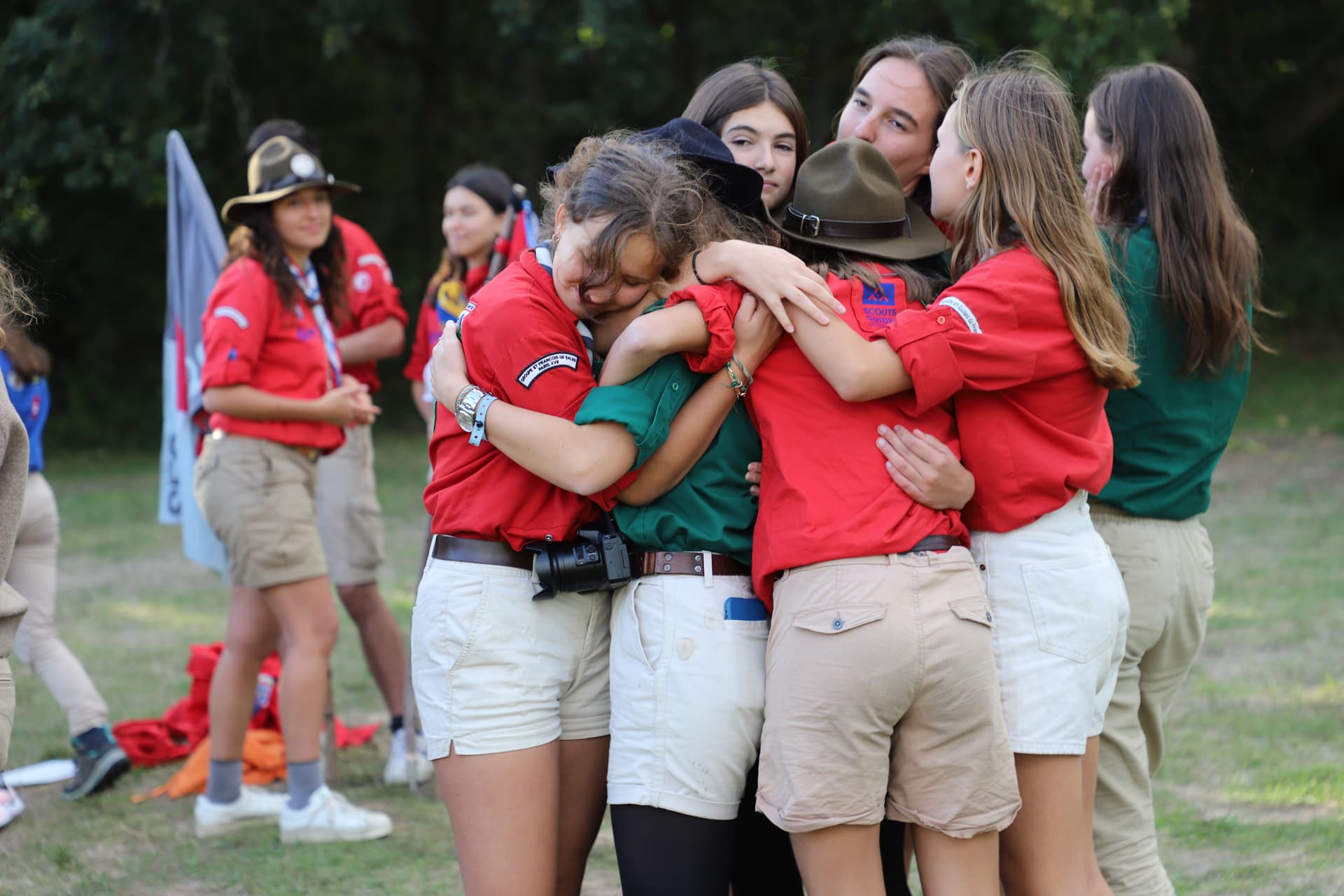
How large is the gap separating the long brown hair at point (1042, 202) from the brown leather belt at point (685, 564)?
2.36 ft

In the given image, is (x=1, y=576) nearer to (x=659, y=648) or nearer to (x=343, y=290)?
(x=659, y=648)

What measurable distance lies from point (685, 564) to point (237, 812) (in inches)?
106

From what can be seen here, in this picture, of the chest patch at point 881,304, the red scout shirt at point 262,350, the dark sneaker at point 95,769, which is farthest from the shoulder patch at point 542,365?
the dark sneaker at point 95,769

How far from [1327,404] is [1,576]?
13.4 meters

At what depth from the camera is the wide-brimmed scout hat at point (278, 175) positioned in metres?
4.27

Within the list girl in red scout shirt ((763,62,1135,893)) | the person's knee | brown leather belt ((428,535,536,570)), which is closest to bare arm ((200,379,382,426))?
the person's knee

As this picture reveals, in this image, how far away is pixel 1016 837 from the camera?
2.36 m

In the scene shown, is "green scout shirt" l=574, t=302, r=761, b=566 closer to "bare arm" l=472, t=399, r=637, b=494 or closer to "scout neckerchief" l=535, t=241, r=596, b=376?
"bare arm" l=472, t=399, r=637, b=494

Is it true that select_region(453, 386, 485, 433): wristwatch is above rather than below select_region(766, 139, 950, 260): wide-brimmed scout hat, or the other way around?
below

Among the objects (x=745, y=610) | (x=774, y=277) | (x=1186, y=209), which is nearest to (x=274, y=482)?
(x=745, y=610)

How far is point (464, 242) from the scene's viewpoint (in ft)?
16.5

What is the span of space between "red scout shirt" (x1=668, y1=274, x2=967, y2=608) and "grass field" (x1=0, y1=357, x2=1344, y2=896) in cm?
199

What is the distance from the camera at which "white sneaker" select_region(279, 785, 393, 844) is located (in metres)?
4.15

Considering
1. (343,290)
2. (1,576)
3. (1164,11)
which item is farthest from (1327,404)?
(1,576)
